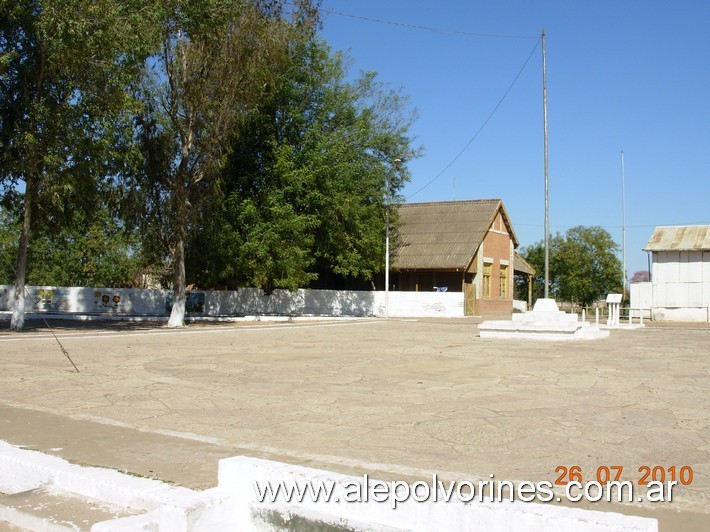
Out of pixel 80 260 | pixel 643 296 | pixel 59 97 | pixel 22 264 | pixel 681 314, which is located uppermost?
pixel 59 97

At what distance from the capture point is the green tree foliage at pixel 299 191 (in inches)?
1400

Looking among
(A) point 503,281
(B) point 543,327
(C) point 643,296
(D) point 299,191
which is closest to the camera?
(B) point 543,327

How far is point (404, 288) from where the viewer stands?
169 feet

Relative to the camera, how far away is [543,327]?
912 inches

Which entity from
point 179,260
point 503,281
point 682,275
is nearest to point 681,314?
point 682,275

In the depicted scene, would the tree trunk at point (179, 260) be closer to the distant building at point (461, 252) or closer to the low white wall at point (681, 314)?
the distant building at point (461, 252)

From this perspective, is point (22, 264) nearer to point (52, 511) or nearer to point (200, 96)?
point (200, 96)

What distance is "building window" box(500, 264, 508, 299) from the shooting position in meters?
53.8

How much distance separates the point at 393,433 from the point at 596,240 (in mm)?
52218

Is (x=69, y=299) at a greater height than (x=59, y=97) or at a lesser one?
lesser

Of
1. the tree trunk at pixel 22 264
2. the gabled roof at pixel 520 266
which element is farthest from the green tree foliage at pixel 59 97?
the gabled roof at pixel 520 266

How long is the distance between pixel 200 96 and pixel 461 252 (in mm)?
24416

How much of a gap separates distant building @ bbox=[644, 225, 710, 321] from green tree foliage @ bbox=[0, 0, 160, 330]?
33832 millimetres

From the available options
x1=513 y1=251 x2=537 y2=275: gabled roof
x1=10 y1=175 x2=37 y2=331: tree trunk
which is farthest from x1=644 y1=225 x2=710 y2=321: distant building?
x1=10 y1=175 x2=37 y2=331: tree trunk
